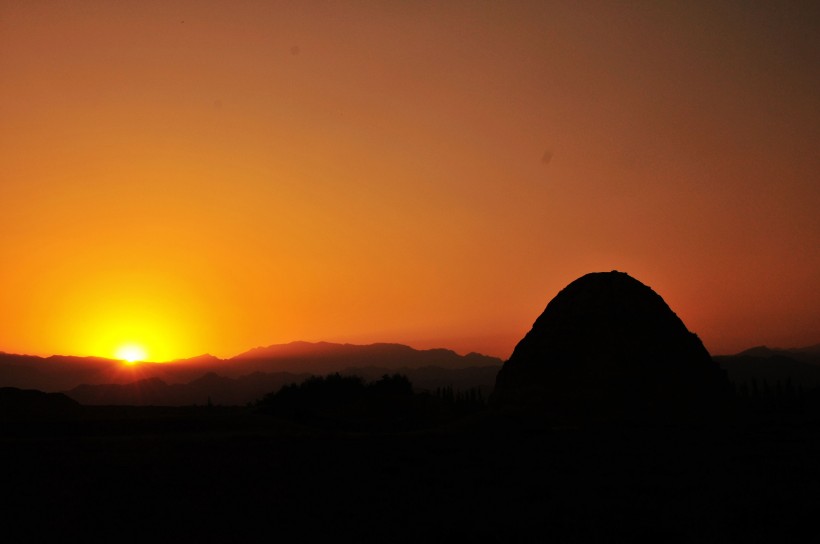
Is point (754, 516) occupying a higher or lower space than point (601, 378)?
lower

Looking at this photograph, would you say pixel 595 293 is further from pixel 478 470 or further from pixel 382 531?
pixel 382 531

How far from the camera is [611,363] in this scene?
20781mm

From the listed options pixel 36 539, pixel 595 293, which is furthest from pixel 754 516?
pixel 595 293

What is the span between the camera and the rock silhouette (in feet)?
66.7

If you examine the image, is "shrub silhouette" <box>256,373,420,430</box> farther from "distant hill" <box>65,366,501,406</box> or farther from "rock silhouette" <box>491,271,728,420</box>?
"distant hill" <box>65,366,501,406</box>

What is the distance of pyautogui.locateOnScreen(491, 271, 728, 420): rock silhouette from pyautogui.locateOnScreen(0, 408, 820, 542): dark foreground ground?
339 cm

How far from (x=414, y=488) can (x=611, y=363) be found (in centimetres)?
1065

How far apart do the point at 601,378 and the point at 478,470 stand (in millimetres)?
8530

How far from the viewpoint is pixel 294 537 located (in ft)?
30.3

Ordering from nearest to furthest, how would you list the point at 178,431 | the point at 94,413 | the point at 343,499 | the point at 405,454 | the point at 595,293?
1. the point at 343,499
2. the point at 405,454
3. the point at 178,431
4. the point at 595,293
5. the point at 94,413

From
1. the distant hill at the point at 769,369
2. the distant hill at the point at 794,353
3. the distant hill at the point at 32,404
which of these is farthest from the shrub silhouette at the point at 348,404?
the distant hill at the point at 794,353

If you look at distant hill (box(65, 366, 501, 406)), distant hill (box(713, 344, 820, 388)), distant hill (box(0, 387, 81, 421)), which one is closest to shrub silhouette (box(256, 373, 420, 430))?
distant hill (box(0, 387, 81, 421))

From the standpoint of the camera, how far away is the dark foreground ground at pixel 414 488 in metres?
9.51

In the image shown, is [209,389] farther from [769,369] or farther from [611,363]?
[611,363]
